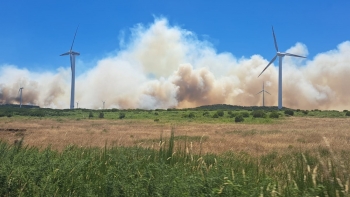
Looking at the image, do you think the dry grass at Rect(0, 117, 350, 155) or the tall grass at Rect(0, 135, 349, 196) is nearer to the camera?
the tall grass at Rect(0, 135, 349, 196)

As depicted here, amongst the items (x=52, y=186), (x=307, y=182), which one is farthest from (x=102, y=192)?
(x=307, y=182)

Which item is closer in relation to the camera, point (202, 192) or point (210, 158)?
point (202, 192)

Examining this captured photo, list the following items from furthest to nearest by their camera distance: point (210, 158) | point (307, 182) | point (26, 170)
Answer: point (210, 158)
point (26, 170)
point (307, 182)

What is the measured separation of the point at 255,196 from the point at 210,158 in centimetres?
846

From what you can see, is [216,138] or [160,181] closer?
[160,181]

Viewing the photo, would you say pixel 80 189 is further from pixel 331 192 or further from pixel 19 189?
pixel 331 192

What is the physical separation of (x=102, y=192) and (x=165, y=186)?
67.1 inches

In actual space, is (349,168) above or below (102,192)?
above

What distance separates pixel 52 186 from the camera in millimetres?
7824

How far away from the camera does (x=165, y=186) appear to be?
715 cm

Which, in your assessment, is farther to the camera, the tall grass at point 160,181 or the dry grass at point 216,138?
the dry grass at point 216,138

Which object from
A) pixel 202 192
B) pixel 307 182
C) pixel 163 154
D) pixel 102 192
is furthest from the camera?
pixel 163 154

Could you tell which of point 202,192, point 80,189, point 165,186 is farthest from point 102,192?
point 202,192

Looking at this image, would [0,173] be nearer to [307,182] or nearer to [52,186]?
[52,186]
